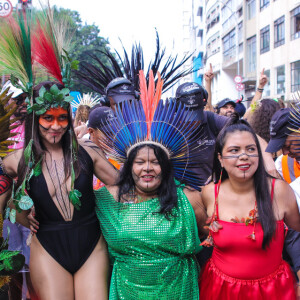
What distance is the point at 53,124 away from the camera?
119 inches

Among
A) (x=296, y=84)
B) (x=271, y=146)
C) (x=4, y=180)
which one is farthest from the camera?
(x=296, y=84)

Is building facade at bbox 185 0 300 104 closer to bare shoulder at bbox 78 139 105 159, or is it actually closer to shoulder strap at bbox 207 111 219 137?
shoulder strap at bbox 207 111 219 137

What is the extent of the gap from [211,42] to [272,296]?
1867 inches

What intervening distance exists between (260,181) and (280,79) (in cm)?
2468

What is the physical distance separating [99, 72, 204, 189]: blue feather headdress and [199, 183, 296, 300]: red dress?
56cm

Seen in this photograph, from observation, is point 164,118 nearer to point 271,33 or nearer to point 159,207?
point 159,207

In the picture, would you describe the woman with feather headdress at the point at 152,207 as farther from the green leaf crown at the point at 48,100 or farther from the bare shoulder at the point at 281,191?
the bare shoulder at the point at 281,191

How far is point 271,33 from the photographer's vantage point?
27406 millimetres

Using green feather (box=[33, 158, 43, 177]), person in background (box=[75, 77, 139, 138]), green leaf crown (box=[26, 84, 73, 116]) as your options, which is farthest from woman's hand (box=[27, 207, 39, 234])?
person in background (box=[75, 77, 139, 138])

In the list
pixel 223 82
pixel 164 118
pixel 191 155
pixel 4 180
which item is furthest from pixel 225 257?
pixel 223 82

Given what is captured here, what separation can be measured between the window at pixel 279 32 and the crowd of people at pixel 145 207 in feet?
80.1

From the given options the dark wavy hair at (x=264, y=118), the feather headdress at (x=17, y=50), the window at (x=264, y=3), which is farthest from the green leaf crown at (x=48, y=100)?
the window at (x=264, y=3)

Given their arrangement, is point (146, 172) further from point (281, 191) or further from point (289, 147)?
point (289, 147)

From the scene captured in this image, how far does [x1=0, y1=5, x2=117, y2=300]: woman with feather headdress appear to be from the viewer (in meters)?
2.93
